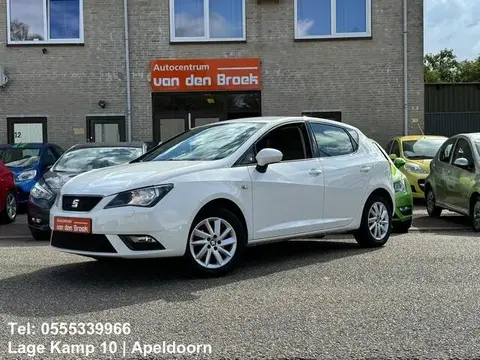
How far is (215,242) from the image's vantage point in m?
6.12

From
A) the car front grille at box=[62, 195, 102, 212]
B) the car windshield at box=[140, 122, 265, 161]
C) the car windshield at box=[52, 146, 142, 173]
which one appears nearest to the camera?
the car front grille at box=[62, 195, 102, 212]

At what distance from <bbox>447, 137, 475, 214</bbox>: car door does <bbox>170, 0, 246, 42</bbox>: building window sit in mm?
8945

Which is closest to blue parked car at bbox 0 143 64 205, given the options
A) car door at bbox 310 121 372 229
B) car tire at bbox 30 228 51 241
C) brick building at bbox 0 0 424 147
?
car tire at bbox 30 228 51 241

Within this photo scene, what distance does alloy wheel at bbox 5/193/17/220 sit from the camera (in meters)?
11.3

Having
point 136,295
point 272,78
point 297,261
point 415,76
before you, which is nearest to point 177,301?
point 136,295

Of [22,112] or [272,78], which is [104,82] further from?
[272,78]

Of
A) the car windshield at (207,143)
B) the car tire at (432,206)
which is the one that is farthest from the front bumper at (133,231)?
the car tire at (432,206)

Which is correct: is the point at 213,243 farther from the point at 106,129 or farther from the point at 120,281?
the point at 106,129

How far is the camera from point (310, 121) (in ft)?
24.5

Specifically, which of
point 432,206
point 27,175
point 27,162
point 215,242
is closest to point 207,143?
point 215,242

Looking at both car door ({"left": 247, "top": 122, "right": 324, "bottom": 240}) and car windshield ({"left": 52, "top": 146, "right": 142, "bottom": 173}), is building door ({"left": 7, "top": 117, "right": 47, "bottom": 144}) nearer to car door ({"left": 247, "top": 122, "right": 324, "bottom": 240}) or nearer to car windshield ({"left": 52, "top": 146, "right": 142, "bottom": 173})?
car windshield ({"left": 52, "top": 146, "right": 142, "bottom": 173})

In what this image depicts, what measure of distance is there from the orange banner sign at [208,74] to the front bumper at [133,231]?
12404 mm

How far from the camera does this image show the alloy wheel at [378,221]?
791 centimetres

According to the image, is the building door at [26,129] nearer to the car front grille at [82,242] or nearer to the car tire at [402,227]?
the car tire at [402,227]
